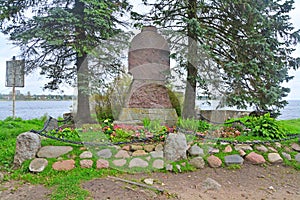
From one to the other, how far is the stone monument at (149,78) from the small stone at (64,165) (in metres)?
2.00

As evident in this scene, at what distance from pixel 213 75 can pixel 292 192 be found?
294 centimetres

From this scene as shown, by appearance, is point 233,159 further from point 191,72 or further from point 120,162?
point 191,72

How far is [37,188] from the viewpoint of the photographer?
2562 mm

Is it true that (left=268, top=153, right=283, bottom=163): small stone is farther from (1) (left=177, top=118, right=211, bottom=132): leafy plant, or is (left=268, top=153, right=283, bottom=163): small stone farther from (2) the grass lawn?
(2) the grass lawn

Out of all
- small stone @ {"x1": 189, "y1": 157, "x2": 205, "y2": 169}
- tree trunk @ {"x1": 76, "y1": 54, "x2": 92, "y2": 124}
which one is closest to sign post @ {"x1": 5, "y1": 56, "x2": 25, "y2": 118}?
tree trunk @ {"x1": 76, "y1": 54, "x2": 92, "y2": 124}

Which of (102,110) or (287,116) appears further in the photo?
(287,116)

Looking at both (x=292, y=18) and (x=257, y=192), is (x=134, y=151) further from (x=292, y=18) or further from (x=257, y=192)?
(x=292, y=18)

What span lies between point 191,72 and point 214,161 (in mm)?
2224

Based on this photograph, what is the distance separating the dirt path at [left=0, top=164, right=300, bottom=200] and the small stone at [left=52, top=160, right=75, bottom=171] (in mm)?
385

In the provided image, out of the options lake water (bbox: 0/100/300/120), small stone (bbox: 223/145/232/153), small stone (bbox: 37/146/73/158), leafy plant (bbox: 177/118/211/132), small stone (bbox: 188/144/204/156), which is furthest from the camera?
lake water (bbox: 0/100/300/120)

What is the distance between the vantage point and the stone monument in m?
5.00

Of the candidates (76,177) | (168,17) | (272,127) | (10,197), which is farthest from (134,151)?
(168,17)

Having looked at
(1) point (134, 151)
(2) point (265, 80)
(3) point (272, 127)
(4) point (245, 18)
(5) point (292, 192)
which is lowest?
(5) point (292, 192)

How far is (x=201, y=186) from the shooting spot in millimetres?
2756
